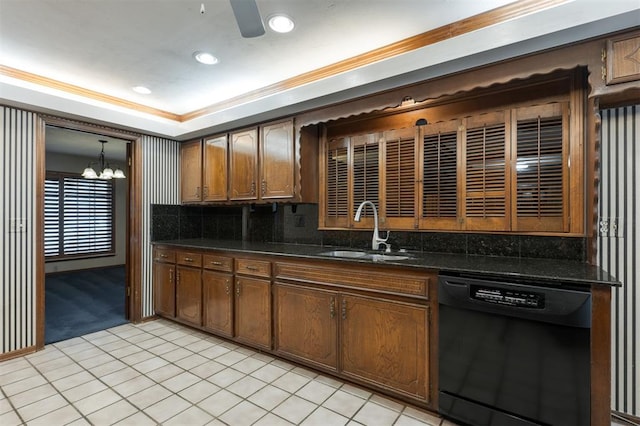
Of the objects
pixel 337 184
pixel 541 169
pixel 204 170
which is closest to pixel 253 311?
pixel 337 184

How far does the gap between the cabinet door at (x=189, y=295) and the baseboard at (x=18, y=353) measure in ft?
4.09

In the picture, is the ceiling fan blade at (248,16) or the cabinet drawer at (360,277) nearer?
the ceiling fan blade at (248,16)

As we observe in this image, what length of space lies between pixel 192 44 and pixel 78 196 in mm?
5902

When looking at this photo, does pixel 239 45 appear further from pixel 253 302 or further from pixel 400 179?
pixel 253 302

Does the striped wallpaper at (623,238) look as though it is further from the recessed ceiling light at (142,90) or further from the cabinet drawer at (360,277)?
the recessed ceiling light at (142,90)

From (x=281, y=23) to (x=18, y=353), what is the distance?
142 inches

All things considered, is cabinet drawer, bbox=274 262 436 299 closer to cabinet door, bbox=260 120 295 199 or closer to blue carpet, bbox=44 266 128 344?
cabinet door, bbox=260 120 295 199

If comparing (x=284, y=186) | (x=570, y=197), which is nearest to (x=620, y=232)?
(x=570, y=197)

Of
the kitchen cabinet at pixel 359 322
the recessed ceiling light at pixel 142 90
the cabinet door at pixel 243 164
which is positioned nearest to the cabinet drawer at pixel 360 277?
the kitchen cabinet at pixel 359 322

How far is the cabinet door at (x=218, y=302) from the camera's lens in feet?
10.1

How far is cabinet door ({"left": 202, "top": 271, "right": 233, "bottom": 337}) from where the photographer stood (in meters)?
3.07

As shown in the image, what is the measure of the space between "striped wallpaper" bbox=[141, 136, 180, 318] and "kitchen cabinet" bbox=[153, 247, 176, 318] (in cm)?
7

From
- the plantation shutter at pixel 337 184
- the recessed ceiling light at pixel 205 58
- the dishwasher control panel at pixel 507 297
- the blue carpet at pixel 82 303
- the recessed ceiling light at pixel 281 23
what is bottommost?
the blue carpet at pixel 82 303

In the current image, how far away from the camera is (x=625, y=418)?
1.90 metres
